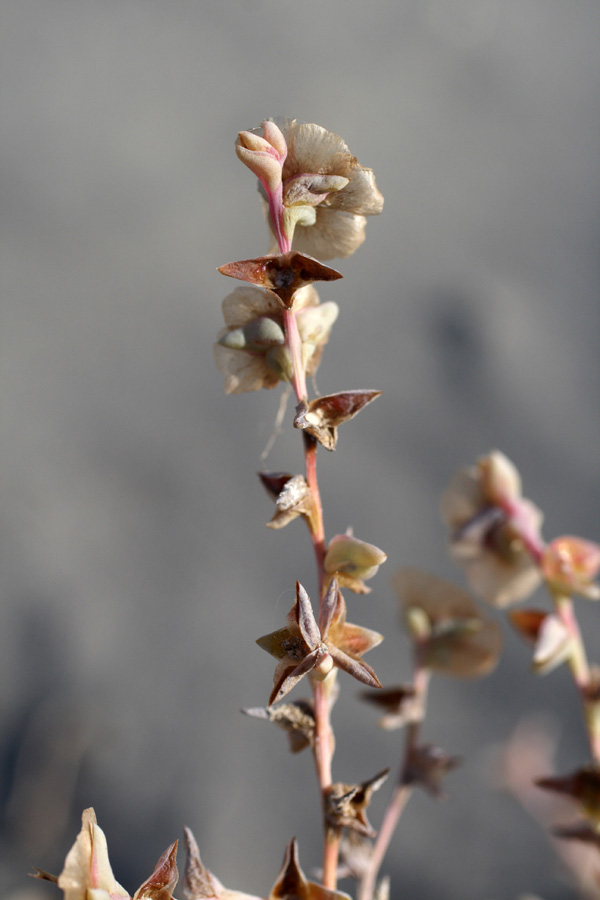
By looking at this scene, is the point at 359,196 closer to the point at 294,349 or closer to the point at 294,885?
the point at 294,349

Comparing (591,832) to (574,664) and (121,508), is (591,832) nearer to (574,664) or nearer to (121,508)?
(574,664)

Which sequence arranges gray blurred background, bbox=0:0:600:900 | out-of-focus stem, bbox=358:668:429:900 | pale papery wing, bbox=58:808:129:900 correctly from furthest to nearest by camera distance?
gray blurred background, bbox=0:0:600:900 < out-of-focus stem, bbox=358:668:429:900 < pale papery wing, bbox=58:808:129:900

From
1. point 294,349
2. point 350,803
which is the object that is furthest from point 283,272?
point 350,803

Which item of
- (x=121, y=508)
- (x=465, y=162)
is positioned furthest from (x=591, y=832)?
(x=465, y=162)

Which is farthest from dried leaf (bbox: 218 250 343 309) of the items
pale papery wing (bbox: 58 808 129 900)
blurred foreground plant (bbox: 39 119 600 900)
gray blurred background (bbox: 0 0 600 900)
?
gray blurred background (bbox: 0 0 600 900)

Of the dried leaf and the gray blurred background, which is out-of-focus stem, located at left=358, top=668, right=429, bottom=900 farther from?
the gray blurred background

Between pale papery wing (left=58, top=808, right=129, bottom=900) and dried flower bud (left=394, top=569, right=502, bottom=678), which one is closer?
pale papery wing (left=58, top=808, right=129, bottom=900)
